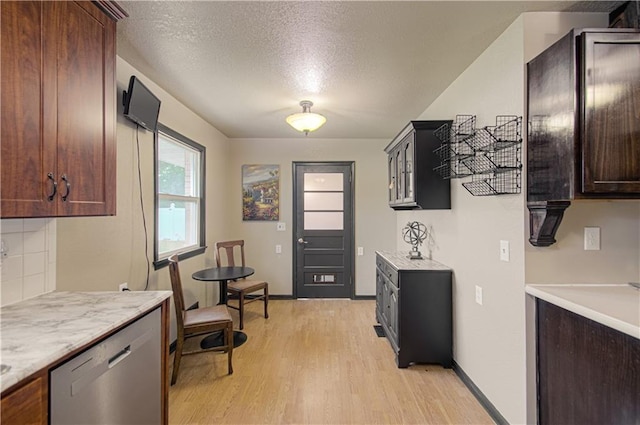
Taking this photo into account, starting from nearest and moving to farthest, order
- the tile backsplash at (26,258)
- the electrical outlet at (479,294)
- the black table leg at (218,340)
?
the tile backsplash at (26,258) < the electrical outlet at (479,294) < the black table leg at (218,340)

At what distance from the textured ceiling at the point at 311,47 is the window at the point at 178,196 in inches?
19.6

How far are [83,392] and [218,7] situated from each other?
6.21 feet

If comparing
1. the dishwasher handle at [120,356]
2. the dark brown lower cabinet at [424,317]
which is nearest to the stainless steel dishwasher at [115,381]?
the dishwasher handle at [120,356]

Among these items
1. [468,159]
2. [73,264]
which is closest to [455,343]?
[468,159]

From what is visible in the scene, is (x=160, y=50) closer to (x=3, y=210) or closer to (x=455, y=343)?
(x=3, y=210)

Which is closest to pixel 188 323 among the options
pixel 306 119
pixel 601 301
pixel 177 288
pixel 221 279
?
pixel 177 288

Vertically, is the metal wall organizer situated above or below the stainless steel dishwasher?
above

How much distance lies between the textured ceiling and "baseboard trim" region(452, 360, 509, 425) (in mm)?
2416

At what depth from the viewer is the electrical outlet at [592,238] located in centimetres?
170

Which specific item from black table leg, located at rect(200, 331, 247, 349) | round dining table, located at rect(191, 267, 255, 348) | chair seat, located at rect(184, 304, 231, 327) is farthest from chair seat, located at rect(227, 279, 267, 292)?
chair seat, located at rect(184, 304, 231, 327)

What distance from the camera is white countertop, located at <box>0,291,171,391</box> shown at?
3.10 feet

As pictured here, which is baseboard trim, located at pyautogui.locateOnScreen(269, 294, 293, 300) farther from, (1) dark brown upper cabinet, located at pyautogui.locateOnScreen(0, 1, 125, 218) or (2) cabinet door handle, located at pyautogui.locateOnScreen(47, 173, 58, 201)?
(2) cabinet door handle, located at pyautogui.locateOnScreen(47, 173, 58, 201)

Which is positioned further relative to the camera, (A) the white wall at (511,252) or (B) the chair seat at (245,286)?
(B) the chair seat at (245,286)

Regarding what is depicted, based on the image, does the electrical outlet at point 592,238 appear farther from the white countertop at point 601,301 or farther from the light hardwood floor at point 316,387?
the light hardwood floor at point 316,387
